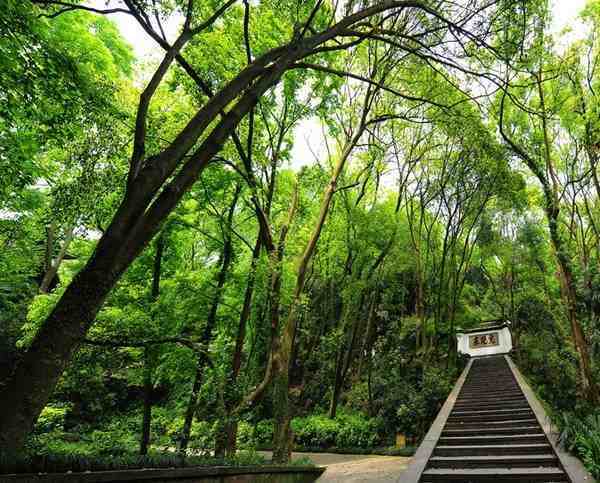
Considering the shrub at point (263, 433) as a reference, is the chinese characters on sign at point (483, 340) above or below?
above

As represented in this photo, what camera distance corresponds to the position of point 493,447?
5.57m

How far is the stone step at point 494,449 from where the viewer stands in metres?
5.42

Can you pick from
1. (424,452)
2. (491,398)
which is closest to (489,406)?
(491,398)

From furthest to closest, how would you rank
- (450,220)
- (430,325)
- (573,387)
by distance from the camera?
(430,325) → (450,220) → (573,387)

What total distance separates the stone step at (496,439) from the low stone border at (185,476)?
8.92ft

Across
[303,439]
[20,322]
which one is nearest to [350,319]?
[303,439]

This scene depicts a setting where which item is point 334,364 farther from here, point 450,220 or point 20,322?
point 20,322

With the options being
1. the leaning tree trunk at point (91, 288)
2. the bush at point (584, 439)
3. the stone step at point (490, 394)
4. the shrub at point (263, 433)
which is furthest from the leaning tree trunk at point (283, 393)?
the shrub at point (263, 433)

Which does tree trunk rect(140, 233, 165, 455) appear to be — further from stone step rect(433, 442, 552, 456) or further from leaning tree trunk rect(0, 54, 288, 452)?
stone step rect(433, 442, 552, 456)

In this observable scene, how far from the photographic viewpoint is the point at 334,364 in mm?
17172

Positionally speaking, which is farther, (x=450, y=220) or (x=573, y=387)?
(x=450, y=220)

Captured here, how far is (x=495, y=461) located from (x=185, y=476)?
4282mm

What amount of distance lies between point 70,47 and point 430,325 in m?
16.0

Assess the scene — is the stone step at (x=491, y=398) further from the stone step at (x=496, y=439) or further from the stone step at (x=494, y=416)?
the stone step at (x=496, y=439)
